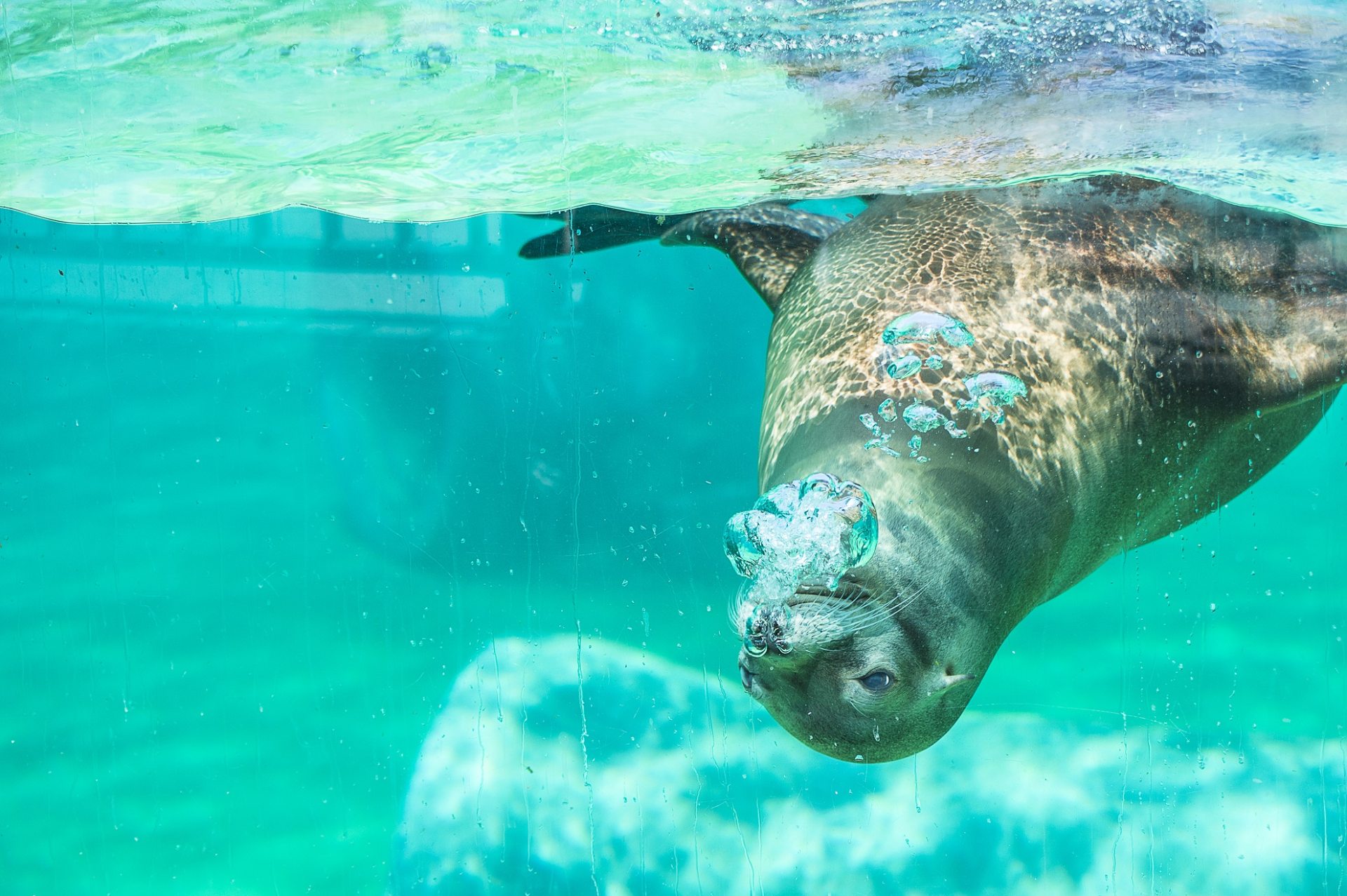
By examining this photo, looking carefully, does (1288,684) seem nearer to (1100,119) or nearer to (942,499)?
(1100,119)

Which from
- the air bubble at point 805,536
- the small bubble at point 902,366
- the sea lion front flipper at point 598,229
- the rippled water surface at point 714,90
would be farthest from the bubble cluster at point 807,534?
the sea lion front flipper at point 598,229

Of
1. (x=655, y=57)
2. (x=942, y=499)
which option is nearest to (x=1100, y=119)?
(x=655, y=57)

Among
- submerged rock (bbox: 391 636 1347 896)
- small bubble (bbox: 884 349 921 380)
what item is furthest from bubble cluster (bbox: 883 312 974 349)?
submerged rock (bbox: 391 636 1347 896)

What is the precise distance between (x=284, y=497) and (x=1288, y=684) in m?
15.9

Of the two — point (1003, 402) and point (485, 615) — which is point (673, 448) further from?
point (1003, 402)

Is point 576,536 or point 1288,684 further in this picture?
point 576,536

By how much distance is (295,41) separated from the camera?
5.39 m

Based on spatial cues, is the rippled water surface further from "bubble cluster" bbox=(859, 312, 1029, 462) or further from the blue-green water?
Answer: the blue-green water

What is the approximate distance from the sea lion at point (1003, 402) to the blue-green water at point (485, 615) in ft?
21.6

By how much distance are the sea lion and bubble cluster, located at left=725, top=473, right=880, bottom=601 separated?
54mm

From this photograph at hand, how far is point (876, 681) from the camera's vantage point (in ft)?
8.76

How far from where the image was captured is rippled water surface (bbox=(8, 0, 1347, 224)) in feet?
15.7

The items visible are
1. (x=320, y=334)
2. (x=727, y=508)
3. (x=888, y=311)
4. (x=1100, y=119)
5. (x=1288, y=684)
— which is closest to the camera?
(x=888, y=311)

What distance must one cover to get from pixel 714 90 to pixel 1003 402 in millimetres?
2694
